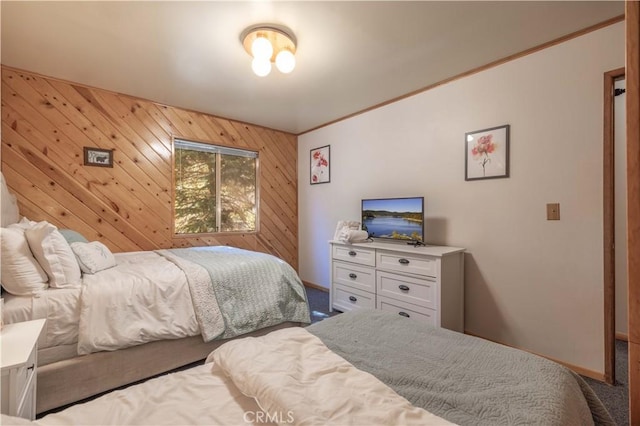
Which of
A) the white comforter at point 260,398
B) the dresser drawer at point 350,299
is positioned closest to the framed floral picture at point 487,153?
the dresser drawer at point 350,299

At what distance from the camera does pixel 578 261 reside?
205 cm

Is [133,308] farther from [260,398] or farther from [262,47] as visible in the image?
[262,47]

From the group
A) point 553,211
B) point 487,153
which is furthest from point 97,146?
point 553,211

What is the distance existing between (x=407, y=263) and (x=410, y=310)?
415mm

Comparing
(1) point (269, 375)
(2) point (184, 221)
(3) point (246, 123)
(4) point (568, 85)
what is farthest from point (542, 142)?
(2) point (184, 221)

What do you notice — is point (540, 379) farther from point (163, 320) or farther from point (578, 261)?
point (163, 320)

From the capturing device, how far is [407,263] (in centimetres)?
259

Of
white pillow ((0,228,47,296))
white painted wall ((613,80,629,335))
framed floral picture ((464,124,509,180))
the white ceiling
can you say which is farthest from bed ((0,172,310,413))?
white painted wall ((613,80,629,335))

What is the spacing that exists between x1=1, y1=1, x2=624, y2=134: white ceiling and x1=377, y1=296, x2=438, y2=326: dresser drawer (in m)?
2.10

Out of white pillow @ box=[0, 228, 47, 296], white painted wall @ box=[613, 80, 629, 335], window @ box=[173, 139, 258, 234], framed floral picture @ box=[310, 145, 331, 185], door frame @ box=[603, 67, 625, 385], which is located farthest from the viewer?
framed floral picture @ box=[310, 145, 331, 185]

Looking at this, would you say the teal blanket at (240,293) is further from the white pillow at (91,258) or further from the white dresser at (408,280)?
the white dresser at (408,280)

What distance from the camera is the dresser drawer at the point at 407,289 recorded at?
95.5 inches

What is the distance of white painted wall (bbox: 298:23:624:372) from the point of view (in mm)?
2004

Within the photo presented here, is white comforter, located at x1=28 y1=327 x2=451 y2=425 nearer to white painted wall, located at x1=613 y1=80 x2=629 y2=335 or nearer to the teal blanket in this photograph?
the teal blanket
